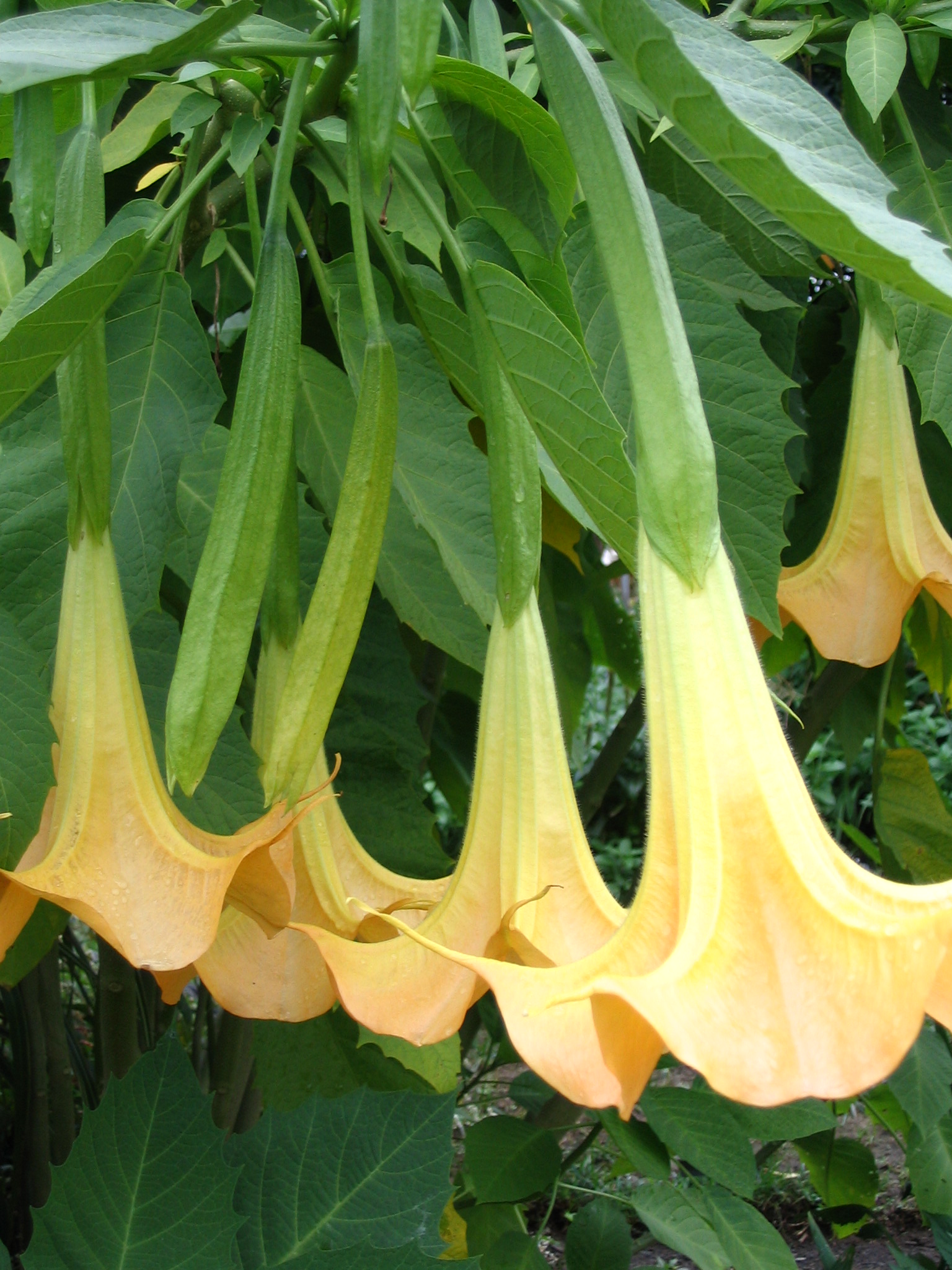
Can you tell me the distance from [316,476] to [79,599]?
0.81 feet

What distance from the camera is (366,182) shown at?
65 cm

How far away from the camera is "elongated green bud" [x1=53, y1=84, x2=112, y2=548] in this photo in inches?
18.3

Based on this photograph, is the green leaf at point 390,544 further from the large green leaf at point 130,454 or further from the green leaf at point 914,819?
the green leaf at point 914,819

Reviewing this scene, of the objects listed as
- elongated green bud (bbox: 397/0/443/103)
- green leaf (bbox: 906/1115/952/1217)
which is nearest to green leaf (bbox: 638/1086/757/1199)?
green leaf (bbox: 906/1115/952/1217)

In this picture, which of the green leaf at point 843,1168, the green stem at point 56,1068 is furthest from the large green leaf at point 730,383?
the green leaf at point 843,1168

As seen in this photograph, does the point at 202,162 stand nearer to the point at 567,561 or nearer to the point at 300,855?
the point at 300,855

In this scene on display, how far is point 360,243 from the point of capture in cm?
47

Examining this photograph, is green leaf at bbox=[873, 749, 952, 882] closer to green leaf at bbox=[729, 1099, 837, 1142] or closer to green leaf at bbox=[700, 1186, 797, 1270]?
green leaf at bbox=[729, 1099, 837, 1142]

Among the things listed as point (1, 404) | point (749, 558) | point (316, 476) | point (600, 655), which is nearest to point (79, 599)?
point (1, 404)

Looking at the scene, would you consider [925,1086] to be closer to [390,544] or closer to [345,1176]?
[345,1176]

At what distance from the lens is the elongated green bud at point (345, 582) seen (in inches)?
16.9

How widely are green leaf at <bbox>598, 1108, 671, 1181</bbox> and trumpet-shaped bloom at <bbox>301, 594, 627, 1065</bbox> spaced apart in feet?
2.05

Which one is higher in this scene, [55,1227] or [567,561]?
[567,561]

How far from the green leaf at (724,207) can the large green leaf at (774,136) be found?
1.48ft
